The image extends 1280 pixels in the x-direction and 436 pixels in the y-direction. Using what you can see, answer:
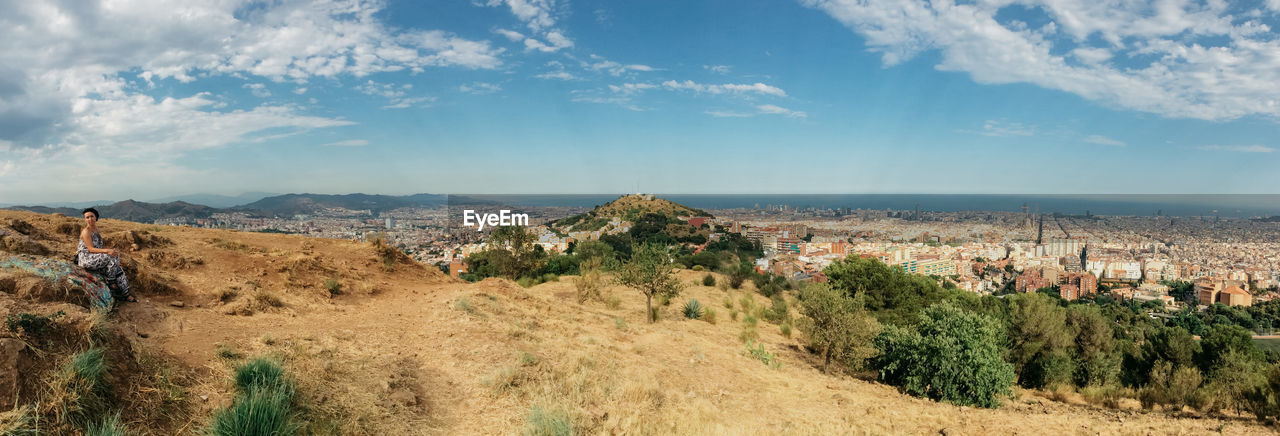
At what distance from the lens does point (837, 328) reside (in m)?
15.2

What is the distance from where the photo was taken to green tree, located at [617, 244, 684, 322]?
17.6 meters

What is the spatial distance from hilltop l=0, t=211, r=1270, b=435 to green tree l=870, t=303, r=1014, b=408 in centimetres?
71

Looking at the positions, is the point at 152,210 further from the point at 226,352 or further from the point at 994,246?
the point at 994,246

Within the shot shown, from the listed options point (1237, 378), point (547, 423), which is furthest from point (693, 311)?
point (1237, 378)

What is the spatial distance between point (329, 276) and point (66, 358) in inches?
351

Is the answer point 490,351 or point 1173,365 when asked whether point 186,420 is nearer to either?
point 490,351

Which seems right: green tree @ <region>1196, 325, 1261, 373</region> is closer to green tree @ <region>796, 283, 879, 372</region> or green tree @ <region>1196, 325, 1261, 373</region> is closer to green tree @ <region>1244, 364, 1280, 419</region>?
green tree @ <region>1244, 364, 1280, 419</region>

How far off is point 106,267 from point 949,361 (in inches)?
635

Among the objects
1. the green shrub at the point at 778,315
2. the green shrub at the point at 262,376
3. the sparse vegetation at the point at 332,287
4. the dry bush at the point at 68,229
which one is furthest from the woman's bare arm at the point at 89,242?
the green shrub at the point at 778,315

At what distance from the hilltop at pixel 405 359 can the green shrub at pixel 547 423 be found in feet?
0.23

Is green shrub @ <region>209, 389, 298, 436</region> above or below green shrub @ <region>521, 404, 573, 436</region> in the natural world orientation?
above

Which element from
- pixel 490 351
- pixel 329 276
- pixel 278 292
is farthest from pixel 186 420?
pixel 329 276

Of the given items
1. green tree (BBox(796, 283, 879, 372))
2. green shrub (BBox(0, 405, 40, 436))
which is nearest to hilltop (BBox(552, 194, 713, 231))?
green tree (BBox(796, 283, 879, 372))

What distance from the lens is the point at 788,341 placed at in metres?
18.2
